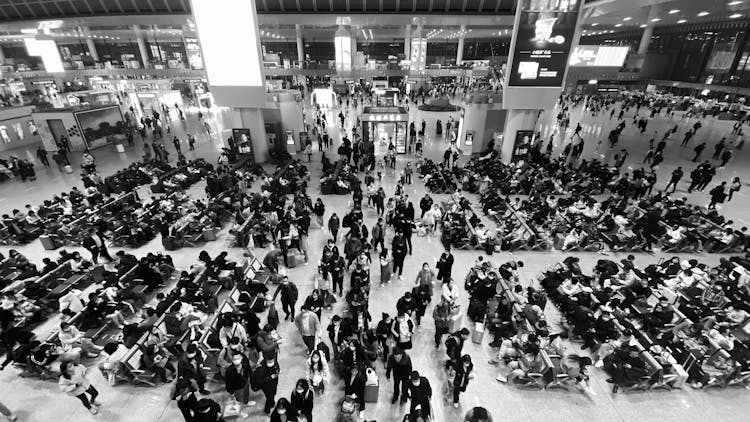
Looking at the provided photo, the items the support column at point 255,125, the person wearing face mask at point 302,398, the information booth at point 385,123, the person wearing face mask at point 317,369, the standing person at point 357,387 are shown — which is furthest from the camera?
the information booth at point 385,123

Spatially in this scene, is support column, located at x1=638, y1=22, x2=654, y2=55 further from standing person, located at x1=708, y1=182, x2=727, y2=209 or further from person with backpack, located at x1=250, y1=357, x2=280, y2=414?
person with backpack, located at x1=250, y1=357, x2=280, y2=414

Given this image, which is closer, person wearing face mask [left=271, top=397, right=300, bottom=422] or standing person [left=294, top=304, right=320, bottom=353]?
person wearing face mask [left=271, top=397, right=300, bottom=422]

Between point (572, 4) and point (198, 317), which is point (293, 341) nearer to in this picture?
point (198, 317)

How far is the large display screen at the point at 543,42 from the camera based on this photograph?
16.1m

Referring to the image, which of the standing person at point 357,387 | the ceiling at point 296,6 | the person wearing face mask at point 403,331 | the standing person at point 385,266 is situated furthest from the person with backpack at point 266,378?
the ceiling at point 296,6

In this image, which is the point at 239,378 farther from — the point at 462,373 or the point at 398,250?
the point at 398,250

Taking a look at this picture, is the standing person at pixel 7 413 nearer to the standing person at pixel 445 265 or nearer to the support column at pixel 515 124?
the standing person at pixel 445 265

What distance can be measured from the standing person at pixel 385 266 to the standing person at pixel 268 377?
4189 mm

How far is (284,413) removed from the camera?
495 cm

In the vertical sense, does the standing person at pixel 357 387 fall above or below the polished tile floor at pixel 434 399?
above

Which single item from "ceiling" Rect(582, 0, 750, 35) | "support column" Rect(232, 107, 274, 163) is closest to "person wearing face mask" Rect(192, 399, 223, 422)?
"support column" Rect(232, 107, 274, 163)

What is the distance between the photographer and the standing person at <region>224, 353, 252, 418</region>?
19.2ft

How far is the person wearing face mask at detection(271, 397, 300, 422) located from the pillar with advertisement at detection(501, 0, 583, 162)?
18106 mm

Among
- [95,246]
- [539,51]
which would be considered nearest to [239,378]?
[95,246]
